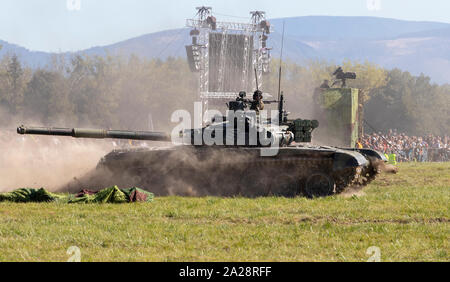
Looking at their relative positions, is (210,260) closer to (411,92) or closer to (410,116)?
(410,116)

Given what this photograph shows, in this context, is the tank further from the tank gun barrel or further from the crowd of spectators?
the crowd of spectators

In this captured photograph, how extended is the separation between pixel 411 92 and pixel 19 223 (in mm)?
69998

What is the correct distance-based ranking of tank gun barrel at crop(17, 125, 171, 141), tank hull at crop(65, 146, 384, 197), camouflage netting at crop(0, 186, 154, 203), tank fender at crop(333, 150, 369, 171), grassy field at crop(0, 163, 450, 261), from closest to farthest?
grassy field at crop(0, 163, 450, 261) → camouflage netting at crop(0, 186, 154, 203) → tank fender at crop(333, 150, 369, 171) → tank hull at crop(65, 146, 384, 197) → tank gun barrel at crop(17, 125, 171, 141)

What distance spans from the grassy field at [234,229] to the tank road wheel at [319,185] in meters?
0.62

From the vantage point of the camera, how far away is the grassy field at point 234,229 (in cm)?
948

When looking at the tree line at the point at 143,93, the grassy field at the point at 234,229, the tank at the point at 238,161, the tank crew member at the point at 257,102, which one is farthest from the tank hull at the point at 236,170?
the tree line at the point at 143,93

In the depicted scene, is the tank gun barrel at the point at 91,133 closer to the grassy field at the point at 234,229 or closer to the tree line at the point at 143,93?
the grassy field at the point at 234,229

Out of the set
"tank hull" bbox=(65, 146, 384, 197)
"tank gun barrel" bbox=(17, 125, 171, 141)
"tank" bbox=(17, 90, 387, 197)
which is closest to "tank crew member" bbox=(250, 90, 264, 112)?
"tank" bbox=(17, 90, 387, 197)

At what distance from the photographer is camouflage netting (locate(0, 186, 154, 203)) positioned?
49.9 feet

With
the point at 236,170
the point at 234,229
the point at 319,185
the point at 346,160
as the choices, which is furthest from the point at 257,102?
the point at 234,229

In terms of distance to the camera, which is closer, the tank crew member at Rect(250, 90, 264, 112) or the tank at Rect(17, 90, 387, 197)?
the tank at Rect(17, 90, 387, 197)

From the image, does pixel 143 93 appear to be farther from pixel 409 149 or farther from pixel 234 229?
pixel 234 229

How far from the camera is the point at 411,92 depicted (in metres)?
75.8

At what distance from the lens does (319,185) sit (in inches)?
659
